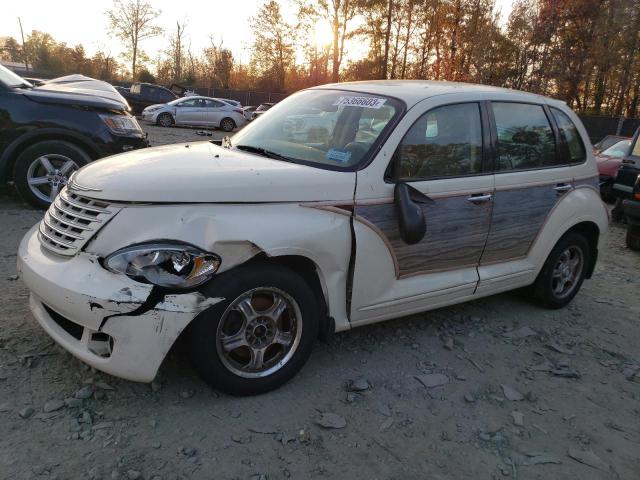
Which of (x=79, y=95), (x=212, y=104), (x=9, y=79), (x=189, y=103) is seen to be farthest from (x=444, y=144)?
(x=212, y=104)

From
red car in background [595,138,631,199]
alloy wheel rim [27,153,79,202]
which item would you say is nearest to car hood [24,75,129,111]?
alloy wheel rim [27,153,79,202]

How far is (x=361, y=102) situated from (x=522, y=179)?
4.65ft

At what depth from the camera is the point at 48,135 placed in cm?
609

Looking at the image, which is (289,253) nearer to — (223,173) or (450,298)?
(223,173)

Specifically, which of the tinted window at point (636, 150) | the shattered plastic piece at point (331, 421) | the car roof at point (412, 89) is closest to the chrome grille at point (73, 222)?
the shattered plastic piece at point (331, 421)

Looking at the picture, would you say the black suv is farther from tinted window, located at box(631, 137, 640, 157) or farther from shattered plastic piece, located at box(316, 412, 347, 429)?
tinted window, located at box(631, 137, 640, 157)

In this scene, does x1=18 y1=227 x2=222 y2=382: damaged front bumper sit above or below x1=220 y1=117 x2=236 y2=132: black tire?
above

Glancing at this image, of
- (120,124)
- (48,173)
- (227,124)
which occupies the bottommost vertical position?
(227,124)

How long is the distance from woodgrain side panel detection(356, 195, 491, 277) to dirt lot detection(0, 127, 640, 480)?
2.17 ft

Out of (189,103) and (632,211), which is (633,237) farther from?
(189,103)

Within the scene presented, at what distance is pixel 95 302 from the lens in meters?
2.51

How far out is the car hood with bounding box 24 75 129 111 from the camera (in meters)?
6.13

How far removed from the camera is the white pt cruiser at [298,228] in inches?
102

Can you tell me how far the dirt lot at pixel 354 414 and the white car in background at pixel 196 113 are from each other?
18569 millimetres
